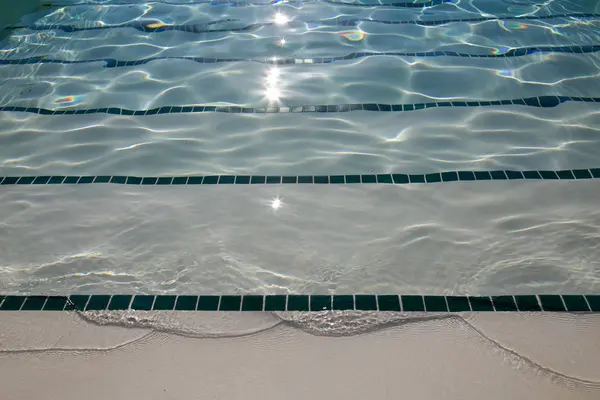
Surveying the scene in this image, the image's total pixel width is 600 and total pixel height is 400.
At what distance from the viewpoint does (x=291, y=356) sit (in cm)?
211

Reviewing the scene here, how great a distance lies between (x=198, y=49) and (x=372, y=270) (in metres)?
3.15

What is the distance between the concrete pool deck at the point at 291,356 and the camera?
1981mm

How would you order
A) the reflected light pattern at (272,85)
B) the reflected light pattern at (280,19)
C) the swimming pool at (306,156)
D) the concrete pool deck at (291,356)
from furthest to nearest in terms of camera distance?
1. the reflected light pattern at (280,19)
2. the reflected light pattern at (272,85)
3. the swimming pool at (306,156)
4. the concrete pool deck at (291,356)

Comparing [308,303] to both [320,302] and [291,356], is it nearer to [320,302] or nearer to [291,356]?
[320,302]

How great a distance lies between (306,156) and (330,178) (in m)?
0.28

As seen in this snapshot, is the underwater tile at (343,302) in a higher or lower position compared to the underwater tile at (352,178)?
lower

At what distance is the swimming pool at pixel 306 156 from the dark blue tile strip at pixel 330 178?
1 centimetres

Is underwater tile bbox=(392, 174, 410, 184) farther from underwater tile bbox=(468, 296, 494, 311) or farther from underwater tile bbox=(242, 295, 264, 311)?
underwater tile bbox=(242, 295, 264, 311)

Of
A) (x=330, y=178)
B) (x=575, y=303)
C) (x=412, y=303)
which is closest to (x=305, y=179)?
(x=330, y=178)

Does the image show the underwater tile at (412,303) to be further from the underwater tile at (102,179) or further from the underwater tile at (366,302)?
the underwater tile at (102,179)

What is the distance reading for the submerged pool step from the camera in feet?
7.51

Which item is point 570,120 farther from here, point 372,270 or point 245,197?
point 245,197

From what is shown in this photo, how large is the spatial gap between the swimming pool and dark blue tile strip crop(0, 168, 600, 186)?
0.04 feet

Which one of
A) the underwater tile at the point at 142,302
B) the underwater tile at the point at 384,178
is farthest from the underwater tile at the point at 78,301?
the underwater tile at the point at 384,178
